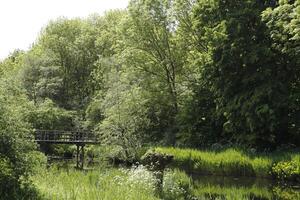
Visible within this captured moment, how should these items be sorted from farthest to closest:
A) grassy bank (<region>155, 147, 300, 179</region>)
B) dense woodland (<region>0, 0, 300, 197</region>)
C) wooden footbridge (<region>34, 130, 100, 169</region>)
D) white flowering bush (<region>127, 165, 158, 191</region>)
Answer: wooden footbridge (<region>34, 130, 100, 169</region>) → dense woodland (<region>0, 0, 300, 197</region>) → grassy bank (<region>155, 147, 300, 179</region>) → white flowering bush (<region>127, 165, 158, 191</region>)

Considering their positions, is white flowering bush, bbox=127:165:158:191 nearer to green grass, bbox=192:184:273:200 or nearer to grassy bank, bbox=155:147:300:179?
green grass, bbox=192:184:273:200

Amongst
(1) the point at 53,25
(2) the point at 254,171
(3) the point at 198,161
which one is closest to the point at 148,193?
(2) the point at 254,171

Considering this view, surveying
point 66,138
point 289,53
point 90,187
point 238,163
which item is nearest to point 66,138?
point 66,138

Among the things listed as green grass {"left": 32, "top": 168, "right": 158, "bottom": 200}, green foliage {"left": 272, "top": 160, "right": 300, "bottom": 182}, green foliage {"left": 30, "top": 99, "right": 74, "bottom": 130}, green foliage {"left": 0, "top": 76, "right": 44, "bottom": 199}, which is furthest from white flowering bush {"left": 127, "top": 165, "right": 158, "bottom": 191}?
green foliage {"left": 30, "top": 99, "right": 74, "bottom": 130}

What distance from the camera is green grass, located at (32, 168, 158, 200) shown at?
10.4 m

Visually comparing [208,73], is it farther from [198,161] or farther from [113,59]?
[113,59]

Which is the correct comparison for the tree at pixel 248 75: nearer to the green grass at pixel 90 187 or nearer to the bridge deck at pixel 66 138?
the green grass at pixel 90 187

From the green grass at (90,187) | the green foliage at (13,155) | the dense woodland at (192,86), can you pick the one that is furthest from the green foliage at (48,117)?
the green foliage at (13,155)

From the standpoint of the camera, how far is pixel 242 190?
50.6 feet

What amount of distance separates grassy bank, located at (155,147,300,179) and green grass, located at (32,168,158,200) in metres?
6.89

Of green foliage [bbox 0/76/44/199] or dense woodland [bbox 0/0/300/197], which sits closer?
green foliage [bbox 0/76/44/199]

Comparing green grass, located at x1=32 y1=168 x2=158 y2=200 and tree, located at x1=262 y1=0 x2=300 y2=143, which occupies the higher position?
tree, located at x1=262 y1=0 x2=300 y2=143

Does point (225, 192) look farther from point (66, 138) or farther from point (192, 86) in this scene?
point (66, 138)

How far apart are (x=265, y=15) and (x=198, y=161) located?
315 inches
